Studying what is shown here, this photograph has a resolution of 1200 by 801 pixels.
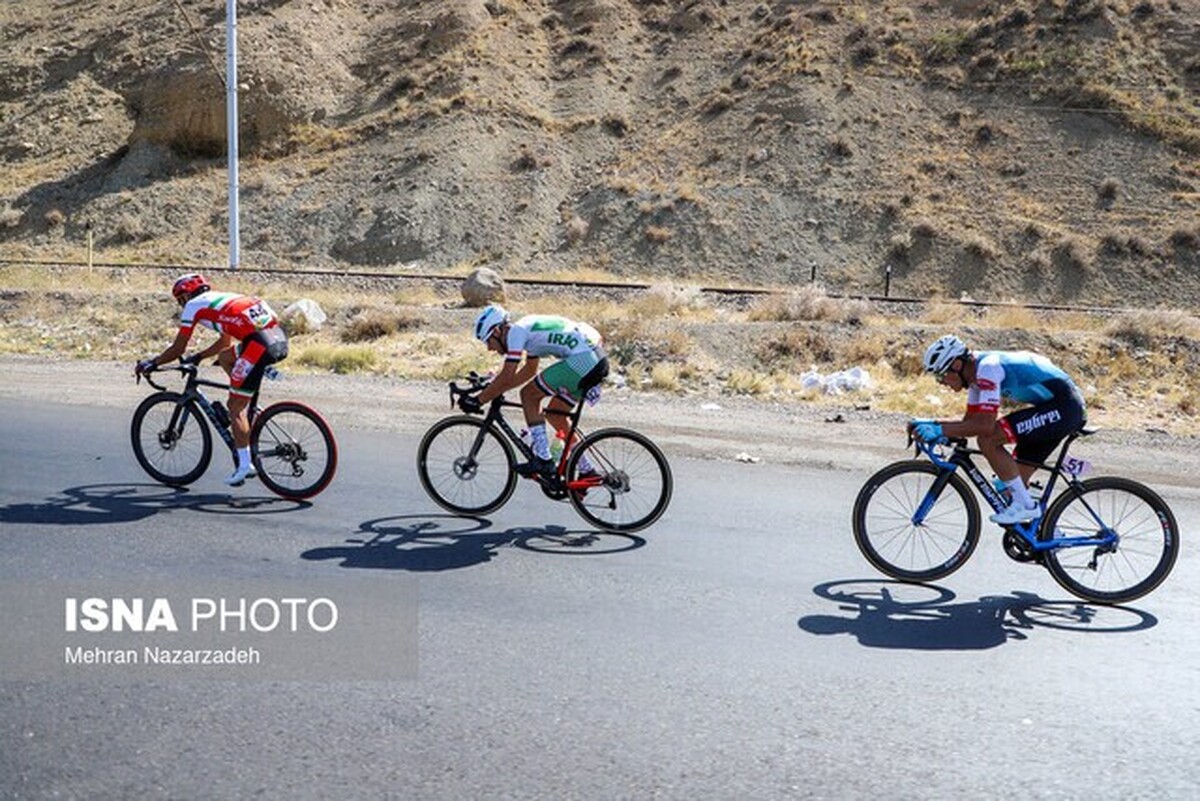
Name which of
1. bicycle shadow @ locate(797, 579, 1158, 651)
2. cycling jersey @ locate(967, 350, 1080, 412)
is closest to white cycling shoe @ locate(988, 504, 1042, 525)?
bicycle shadow @ locate(797, 579, 1158, 651)

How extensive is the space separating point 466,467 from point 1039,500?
4.07 m

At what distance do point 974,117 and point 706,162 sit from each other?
1049 cm

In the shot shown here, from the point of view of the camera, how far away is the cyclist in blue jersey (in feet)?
23.8

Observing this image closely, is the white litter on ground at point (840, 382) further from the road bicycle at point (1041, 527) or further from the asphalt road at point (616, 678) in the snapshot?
the road bicycle at point (1041, 527)

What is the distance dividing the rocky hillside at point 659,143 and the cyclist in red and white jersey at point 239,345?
30.4m

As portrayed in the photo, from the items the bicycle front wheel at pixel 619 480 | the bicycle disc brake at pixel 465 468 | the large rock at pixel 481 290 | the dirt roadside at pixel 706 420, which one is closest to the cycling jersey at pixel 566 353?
the bicycle front wheel at pixel 619 480

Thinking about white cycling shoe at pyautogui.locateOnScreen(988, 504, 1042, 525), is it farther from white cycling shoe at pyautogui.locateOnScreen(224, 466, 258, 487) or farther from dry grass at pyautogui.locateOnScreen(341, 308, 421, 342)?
dry grass at pyautogui.locateOnScreen(341, 308, 421, 342)

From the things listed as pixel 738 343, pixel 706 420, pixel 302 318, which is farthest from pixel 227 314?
pixel 302 318

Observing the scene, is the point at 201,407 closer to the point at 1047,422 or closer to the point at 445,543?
the point at 445,543

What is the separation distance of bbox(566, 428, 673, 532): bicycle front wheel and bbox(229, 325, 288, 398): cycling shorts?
260cm

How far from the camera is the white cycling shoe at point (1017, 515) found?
7.29m

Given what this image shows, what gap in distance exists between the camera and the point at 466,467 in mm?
8898

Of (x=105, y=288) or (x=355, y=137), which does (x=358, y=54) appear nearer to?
(x=355, y=137)

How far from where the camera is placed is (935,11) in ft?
168
